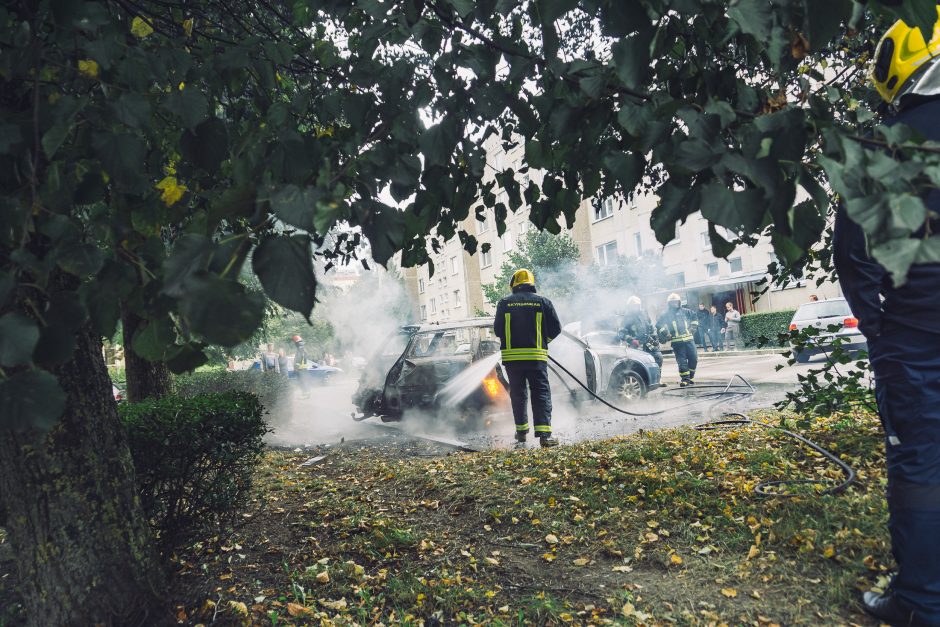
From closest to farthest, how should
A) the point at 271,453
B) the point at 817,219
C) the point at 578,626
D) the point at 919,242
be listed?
the point at 919,242 < the point at 817,219 < the point at 578,626 < the point at 271,453

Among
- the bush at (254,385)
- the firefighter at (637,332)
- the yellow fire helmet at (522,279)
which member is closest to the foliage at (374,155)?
the yellow fire helmet at (522,279)

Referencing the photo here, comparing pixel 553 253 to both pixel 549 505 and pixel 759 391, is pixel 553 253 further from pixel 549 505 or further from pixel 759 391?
pixel 549 505

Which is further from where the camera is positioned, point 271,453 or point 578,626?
point 271,453

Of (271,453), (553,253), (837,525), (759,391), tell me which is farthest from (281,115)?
(553,253)

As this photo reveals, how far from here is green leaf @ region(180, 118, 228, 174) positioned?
176cm

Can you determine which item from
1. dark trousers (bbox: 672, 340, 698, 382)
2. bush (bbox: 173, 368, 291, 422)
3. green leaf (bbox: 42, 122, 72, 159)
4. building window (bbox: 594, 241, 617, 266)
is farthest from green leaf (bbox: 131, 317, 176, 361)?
building window (bbox: 594, 241, 617, 266)

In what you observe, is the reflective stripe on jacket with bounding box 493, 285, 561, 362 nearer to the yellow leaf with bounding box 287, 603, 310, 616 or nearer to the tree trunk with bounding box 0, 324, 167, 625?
the yellow leaf with bounding box 287, 603, 310, 616

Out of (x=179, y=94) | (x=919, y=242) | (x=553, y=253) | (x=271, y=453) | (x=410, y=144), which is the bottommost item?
(x=271, y=453)

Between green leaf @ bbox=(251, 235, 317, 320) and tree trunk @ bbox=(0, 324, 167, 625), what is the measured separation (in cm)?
191

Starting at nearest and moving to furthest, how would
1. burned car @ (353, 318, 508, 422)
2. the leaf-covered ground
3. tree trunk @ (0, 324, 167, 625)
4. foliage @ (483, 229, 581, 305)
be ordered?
1. tree trunk @ (0, 324, 167, 625)
2. the leaf-covered ground
3. burned car @ (353, 318, 508, 422)
4. foliage @ (483, 229, 581, 305)

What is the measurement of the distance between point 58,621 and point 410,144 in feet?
8.09

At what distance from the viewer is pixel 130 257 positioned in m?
1.52

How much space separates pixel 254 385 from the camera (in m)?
11.6

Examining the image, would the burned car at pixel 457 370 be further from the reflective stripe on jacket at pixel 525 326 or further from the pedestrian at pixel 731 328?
the pedestrian at pixel 731 328
